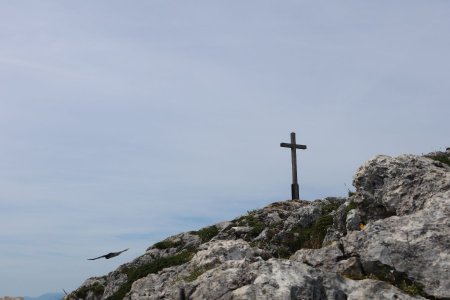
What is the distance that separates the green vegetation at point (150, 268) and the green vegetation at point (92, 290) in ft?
8.58

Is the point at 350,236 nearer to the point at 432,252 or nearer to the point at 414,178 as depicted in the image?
the point at 432,252

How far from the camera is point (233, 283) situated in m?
13.0

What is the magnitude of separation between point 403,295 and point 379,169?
7094mm

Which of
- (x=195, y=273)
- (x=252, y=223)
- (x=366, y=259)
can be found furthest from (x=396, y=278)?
(x=252, y=223)

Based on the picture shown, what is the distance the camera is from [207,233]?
36281mm

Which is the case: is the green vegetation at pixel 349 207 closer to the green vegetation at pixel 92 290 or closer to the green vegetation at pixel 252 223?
the green vegetation at pixel 252 223

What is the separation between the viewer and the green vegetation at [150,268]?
94.8 ft

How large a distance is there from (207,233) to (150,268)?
6.03 metres

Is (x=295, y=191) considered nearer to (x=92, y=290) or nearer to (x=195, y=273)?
(x=92, y=290)

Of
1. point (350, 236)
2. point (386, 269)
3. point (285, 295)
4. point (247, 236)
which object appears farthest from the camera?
point (247, 236)

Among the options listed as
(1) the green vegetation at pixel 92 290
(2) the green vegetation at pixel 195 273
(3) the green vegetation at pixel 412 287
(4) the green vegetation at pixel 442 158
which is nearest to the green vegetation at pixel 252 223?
(1) the green vegetation at pixel 92 290

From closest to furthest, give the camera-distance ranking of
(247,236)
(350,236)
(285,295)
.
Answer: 1. (285,295)
2. (350,236)
3. (247,236)

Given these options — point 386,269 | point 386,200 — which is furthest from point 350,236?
point 386,200

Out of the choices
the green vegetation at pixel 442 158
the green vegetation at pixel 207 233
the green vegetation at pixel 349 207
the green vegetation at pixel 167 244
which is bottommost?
the green vegetation at pixel 167 244
